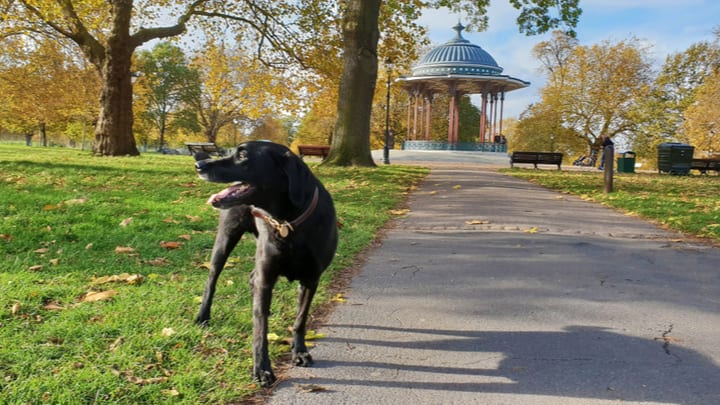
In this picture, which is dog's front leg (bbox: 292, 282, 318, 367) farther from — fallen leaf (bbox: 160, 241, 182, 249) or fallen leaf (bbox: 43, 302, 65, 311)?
fallen leaf (bbox: 160, 241, 182, 249)

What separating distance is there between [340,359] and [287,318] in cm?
71

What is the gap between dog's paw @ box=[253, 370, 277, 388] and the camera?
2718mm

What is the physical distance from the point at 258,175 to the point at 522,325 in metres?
2.35

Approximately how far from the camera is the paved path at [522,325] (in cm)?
276

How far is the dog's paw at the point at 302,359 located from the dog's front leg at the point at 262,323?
18 cm

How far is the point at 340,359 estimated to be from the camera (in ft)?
10.2

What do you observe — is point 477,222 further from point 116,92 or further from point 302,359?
point 116,92

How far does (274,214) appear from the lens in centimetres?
279

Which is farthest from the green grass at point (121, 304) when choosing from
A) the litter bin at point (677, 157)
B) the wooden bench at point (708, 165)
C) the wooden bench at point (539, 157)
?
the wooden bench at point (708, 165)

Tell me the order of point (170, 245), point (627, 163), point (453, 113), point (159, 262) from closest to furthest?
1. point (159, 262)
2. point (170, 245)
3. point (627, 163)
4. point (453, 113)

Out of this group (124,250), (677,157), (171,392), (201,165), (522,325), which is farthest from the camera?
(677,157)

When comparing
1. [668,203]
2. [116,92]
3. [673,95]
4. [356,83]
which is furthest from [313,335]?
[673,95]

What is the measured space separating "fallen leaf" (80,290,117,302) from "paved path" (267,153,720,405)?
1682mm

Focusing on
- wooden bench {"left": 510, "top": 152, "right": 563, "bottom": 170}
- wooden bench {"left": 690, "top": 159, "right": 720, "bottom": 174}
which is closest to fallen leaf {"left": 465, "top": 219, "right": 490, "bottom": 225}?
wooden bench {"left": 510, "top": 152, "right": 563, "bottom": 170}
